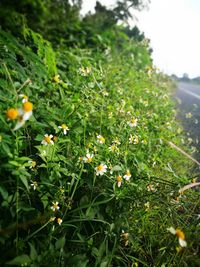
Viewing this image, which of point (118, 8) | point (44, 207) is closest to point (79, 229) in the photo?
point (44, 207)

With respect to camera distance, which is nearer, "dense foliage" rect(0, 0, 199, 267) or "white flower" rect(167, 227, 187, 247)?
"white flower" rect(167, 227, 187, 247)

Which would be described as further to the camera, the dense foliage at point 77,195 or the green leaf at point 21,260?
the dense foliage at point 77,195

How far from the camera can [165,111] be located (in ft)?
14.1

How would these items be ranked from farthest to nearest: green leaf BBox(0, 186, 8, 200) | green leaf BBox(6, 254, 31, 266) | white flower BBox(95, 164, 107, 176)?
white flower BBox(95, 164, 107, 176) → green leaf BBox(0, 186, 8, 200) → green leaf BBox(6, 254, 31, 266)

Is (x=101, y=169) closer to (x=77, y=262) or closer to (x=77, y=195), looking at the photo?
(x=77, y=195)

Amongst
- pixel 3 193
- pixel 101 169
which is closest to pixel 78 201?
pixel 101 169

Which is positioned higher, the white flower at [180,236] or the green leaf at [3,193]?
the green leaf at [3,193]

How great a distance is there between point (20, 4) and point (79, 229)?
124 inches

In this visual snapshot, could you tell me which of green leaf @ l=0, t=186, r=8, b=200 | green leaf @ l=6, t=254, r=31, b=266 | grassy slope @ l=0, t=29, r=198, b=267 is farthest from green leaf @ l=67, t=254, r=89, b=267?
green leaf @ l=0, t=186, r=8, b=200

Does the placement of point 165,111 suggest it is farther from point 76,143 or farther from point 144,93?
point 76,143

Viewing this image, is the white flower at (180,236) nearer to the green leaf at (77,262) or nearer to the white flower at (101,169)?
the green leaf at (77,262)

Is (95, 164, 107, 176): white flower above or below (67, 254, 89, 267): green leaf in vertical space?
above

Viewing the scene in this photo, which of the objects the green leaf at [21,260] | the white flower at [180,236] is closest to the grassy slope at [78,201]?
the green leaf at [21,260]

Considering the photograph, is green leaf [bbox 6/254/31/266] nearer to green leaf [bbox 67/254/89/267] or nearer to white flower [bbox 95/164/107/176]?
green leaf [bbox 67/254/89/267]
